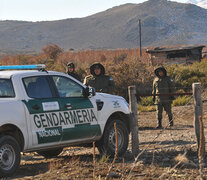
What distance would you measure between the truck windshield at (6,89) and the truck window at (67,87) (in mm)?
928

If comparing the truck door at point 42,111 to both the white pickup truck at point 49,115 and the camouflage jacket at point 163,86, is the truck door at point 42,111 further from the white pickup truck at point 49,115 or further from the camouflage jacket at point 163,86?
the camouflage jacket at point 163,86

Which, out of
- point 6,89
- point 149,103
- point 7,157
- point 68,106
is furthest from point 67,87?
point 149,103

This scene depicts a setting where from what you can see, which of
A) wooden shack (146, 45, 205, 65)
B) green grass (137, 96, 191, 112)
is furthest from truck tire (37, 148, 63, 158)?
wooden shack (146, 45, 205, 65)

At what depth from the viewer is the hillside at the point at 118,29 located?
150750mm

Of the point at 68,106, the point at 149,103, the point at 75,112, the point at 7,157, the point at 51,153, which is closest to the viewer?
the point at 7,157

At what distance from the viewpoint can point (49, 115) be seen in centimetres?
864

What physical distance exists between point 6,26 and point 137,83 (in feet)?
538

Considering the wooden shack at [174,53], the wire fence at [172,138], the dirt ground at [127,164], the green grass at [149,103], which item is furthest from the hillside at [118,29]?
the dirt ground at [127,164]

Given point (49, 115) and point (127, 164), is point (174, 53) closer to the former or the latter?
point (127, 164)

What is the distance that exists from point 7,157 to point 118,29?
501 ft

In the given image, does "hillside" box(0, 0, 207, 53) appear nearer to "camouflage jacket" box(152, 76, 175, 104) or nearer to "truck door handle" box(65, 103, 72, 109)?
"camouflage jacket" box(152, 76, 175, 104)

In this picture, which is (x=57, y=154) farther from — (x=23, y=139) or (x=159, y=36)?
(x=159, y=36)

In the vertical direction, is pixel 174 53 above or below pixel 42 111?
above

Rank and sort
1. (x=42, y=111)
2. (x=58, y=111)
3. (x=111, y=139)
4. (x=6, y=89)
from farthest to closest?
(x=111, y=139) → (x=58, y=111) → (x=42, y=111) → (x=6, y=89)
